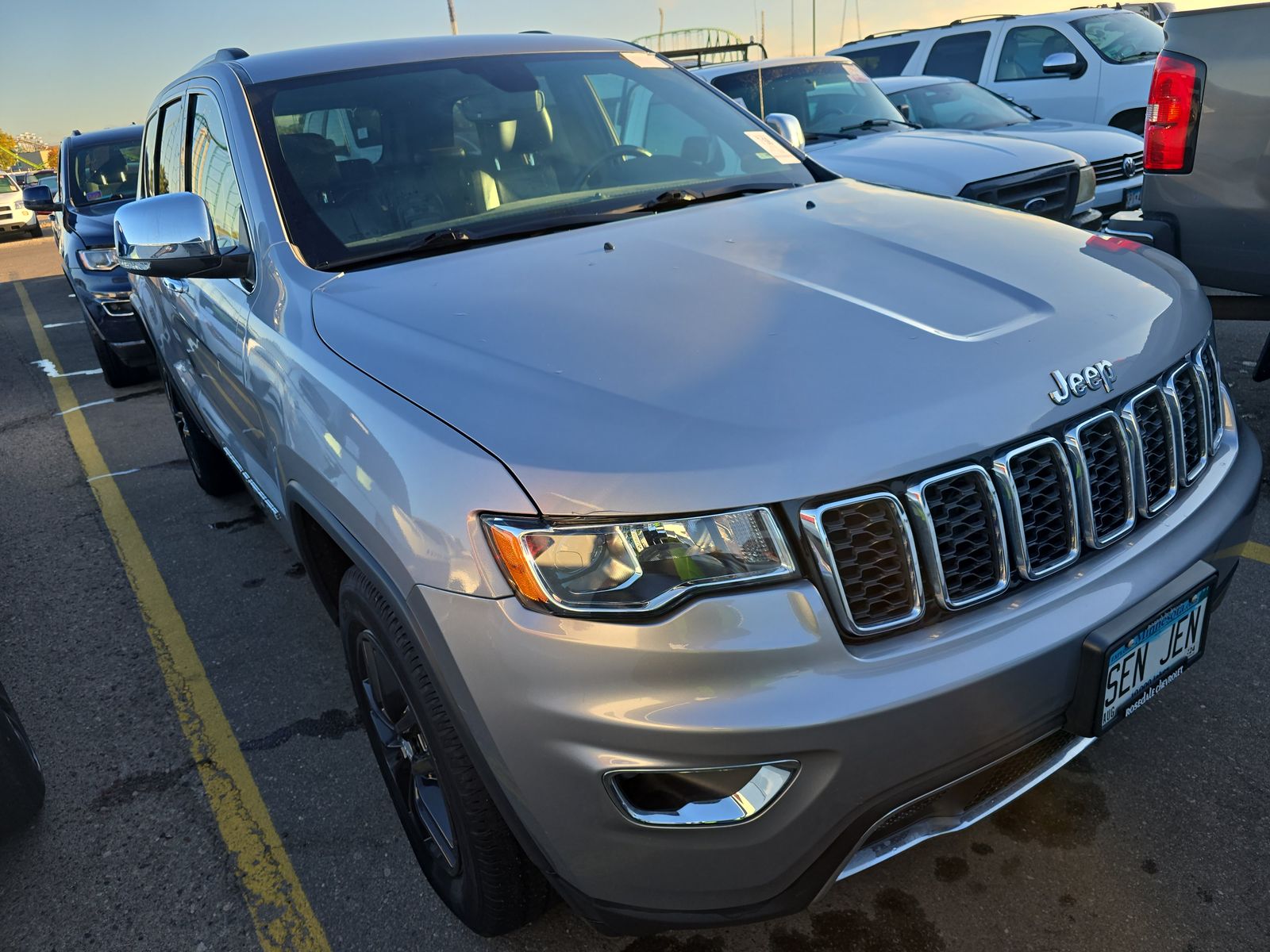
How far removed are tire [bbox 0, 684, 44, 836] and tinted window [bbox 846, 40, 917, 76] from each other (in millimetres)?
9974

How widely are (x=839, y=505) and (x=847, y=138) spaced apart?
6.13 m

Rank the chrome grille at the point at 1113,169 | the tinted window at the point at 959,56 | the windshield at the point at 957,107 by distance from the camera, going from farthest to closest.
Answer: the tinted window at the point at 959,56
the windshield at the point at 957,107
the chrome grille at the point at 1113,169

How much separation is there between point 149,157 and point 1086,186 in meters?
5.38

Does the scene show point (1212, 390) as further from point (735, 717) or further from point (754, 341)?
point (735, 717)

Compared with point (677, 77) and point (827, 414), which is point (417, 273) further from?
point (677, 77)

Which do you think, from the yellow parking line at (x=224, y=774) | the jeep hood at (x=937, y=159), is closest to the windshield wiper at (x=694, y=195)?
the yellow parking line at (x=224, y=774)

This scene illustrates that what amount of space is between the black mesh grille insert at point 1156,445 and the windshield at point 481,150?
4.69ft

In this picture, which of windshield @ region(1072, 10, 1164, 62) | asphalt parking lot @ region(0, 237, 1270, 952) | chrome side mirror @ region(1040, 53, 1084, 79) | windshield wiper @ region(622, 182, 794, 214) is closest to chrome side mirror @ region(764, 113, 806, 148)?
windshield wiper @ region(622, 182, 794, 214)

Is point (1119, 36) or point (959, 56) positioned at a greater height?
point (1119, 36)

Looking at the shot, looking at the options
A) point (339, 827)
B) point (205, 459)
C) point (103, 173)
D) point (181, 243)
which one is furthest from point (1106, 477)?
point (103, 173)

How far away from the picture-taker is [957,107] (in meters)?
8.16

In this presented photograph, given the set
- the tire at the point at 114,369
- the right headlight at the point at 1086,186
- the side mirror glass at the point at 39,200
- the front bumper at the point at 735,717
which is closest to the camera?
the front bumper at the point at 735,717

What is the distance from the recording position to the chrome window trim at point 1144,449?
1869mm

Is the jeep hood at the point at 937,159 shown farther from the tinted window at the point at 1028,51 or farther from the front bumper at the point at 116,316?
the front bumper at the point at 116,316
